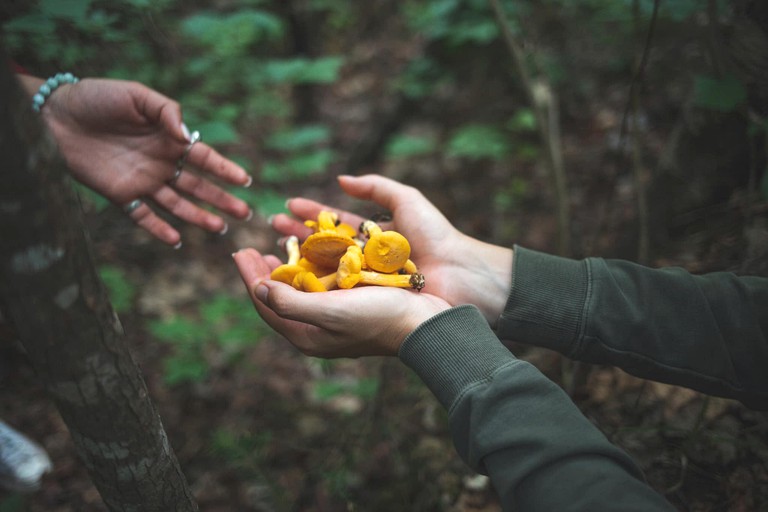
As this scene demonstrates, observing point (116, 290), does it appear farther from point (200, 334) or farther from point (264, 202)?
point (264, 202)

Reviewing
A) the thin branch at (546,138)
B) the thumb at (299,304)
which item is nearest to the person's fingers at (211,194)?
the thumb at (299,304)

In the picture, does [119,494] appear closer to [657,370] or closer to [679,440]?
[657,370]

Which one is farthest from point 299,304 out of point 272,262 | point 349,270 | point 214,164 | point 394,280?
point 214,164

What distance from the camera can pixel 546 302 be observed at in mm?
2176

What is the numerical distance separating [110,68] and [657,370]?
4416 mm

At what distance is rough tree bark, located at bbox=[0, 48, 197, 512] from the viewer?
1.14 meters

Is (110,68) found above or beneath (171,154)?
above

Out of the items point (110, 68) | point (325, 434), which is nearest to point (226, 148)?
point (110, 68)

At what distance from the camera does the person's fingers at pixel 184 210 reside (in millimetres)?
3051

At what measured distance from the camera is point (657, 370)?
204 centimetres

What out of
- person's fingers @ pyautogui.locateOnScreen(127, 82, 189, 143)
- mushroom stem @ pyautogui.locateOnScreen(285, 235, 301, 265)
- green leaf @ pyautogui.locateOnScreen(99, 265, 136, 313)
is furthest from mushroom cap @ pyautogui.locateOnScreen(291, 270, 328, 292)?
green leaf @ pyautogui.locateOnScreen(99, 265, 136, 313)

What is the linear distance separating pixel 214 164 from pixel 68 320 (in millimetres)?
1823

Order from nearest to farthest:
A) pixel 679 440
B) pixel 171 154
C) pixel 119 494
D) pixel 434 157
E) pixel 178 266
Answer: pixel 119 494
pixel 679 440
pixel 171 154
pixel 178 266
pixel 434 157

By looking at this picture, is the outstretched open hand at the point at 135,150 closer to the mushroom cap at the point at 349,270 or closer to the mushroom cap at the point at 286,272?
the mushroom cap at the point at 286,272
